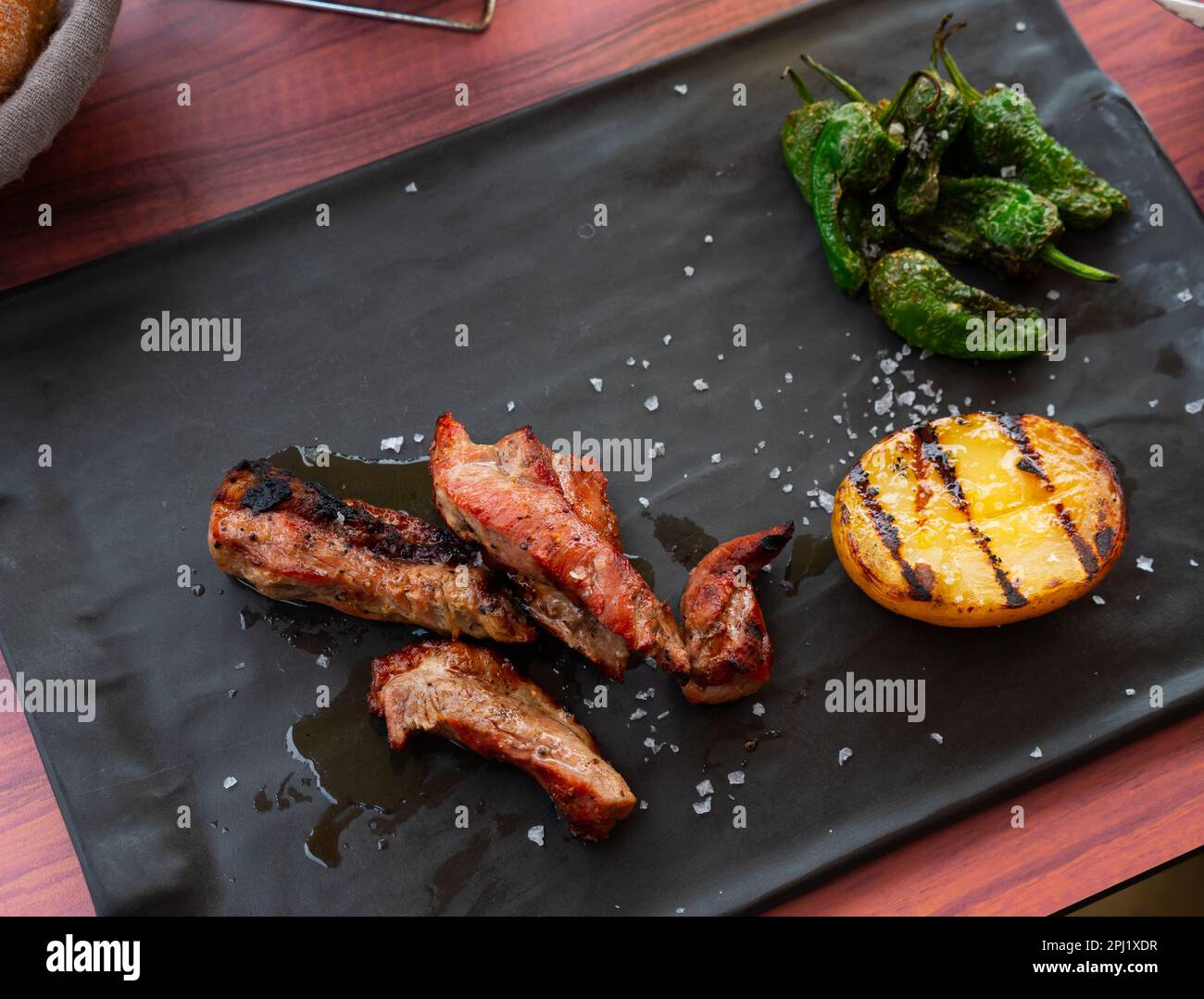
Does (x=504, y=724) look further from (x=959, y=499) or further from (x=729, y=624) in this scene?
(x=959, y=499)

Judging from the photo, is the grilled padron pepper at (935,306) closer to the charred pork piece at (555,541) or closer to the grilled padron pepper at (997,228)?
the grilled padron pepper at (997,228)

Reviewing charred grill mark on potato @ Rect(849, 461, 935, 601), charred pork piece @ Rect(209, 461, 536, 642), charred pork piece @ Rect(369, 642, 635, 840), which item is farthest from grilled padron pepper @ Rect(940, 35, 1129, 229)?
charred pork piece @ Rect(369, 642, 635, 840)

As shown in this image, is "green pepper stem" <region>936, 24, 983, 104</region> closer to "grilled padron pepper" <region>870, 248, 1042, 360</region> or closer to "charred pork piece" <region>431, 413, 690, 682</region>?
"grilled padron pepper" <region>870, 248, 1042, 360</region>

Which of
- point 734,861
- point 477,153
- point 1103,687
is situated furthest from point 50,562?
point 1103,687

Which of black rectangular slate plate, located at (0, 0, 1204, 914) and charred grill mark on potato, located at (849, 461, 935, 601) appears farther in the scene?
black rectangular slate plate, located at (0, 0, 1204, 914)

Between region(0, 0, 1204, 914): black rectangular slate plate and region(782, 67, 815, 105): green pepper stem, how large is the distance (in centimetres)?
9

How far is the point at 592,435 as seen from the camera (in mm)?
3293

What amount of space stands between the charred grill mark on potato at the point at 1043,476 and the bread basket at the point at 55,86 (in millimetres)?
2808

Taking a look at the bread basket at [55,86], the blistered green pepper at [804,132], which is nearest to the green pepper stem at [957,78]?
the blistered green pepper at [804,132]

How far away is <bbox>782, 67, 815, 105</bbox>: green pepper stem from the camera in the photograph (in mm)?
3375

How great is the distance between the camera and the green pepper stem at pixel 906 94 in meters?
3.21

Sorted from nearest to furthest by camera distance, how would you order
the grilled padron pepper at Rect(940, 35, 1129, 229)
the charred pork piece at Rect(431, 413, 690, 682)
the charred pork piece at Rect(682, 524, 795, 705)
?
the charred pork piece at Rect(431, 413, 690, 682), the charred pork piece at Rect(682, 524, 795, 705), the grilled padron pepper at Rect(940, 35, 1129, 229)

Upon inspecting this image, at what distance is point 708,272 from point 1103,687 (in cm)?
176

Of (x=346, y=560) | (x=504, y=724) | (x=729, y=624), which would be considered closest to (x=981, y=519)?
(x=729, y=624)
